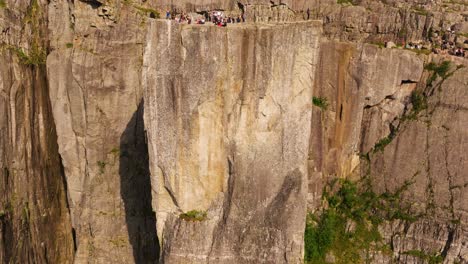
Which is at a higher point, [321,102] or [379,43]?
[379,43]

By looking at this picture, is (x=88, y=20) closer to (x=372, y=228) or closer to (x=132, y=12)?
(x=132, y=12)

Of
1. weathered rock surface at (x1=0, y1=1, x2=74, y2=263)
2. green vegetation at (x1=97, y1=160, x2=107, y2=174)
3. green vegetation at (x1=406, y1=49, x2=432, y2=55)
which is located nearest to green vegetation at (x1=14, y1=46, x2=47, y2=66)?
weathered rock surface at (x1=0, y1=1, x2=74, y2=263)

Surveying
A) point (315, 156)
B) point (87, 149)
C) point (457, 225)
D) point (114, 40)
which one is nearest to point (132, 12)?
point (114, 40)

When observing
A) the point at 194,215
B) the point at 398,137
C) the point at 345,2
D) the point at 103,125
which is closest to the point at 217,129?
the point at 194,215

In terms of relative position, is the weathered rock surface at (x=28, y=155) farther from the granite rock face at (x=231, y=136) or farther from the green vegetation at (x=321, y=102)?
the green vegetation at (x=321, y=102)

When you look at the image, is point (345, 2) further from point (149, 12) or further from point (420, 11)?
point (149, 12)

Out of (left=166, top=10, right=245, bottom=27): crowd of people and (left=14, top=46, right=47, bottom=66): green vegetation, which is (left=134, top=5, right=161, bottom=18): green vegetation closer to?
(left=166, top=10, right=245, bottom=27): crowd of people

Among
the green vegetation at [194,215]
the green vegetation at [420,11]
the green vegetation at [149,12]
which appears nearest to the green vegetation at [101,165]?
the green vegetation at [194,215]
